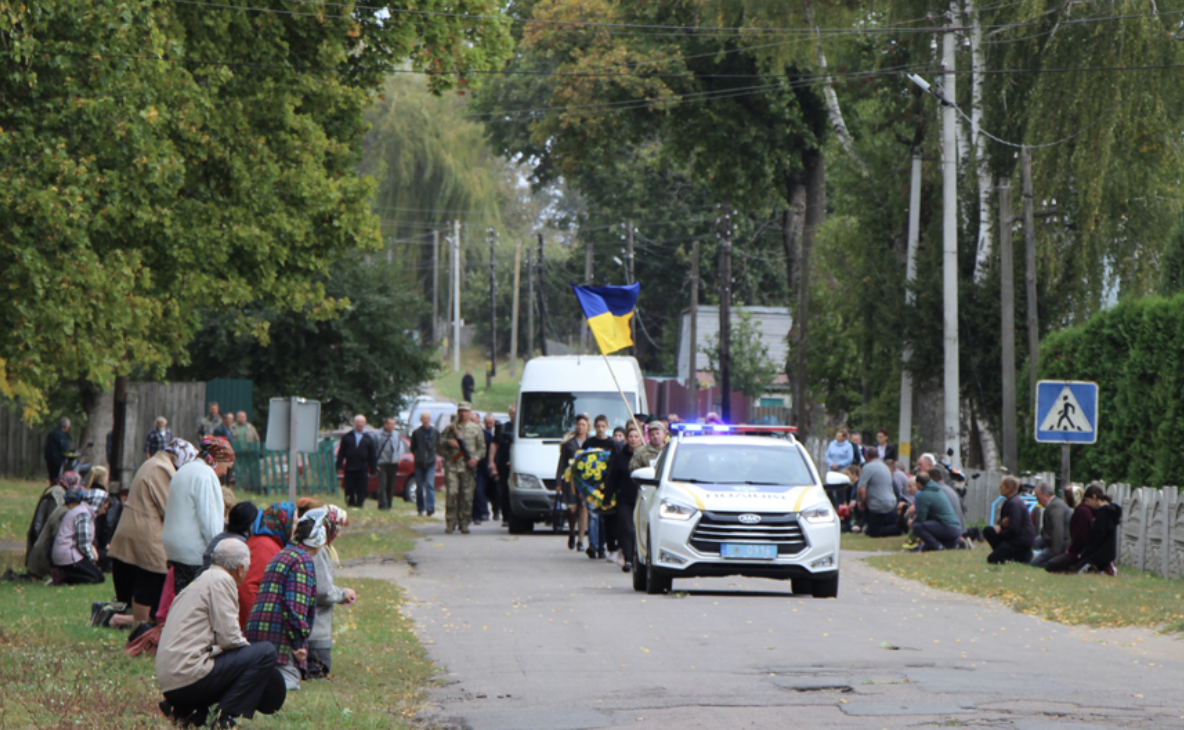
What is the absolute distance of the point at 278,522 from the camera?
1054 centimetres

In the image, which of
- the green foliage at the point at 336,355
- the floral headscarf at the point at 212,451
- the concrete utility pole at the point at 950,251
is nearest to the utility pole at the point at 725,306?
the green foliage at the point at 336,355

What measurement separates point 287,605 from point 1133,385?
1688cm

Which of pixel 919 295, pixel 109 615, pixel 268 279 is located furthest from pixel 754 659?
pixel 919 295

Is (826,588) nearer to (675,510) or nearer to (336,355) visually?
(675,510)

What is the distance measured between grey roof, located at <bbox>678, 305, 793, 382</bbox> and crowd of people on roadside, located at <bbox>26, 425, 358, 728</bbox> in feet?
157

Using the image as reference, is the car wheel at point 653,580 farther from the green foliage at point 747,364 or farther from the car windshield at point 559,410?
the green foliage at point 747,364

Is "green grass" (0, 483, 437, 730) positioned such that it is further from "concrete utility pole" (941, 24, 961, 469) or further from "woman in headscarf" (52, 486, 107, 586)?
"concrete utility pole" (941, 24, 961, 469)

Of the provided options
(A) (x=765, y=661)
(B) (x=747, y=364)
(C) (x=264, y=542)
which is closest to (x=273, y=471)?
(A) (x=765, y=661)

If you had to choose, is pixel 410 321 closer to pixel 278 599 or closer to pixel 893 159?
pixel 893 159

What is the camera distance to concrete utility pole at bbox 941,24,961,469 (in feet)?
93.6

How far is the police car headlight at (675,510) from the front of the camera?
16.0 metres

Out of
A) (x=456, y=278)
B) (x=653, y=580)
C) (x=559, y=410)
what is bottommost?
(x=653, y=580)

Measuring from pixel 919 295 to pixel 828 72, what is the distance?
8951mm

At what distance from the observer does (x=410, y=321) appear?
134ft
